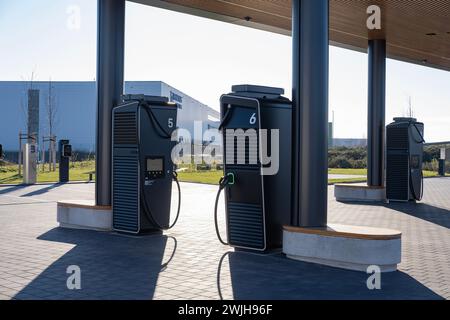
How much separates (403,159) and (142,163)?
8977 millimetres

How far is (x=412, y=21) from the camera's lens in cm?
1341

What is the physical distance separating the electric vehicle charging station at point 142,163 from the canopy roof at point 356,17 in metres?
3.34

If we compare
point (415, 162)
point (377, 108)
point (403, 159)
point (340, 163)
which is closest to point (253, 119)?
point (377, 108)

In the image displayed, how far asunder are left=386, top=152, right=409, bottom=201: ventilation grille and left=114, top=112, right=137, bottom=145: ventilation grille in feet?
29.2

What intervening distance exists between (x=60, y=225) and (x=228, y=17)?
20.1 feet

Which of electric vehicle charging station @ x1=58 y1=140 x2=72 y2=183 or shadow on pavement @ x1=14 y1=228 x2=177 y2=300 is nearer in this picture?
shadow on pavement @ x1=14 y1=228 x2=177 y2=300

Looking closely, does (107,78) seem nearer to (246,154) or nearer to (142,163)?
(142,163)

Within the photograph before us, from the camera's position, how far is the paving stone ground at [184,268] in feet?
18.4

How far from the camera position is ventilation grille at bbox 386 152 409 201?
612 inches

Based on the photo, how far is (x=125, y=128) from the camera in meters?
9.20

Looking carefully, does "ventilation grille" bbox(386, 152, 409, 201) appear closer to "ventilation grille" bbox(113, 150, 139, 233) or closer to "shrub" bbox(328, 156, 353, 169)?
"ventilation grille" bbox(113, 150, 139, 233)

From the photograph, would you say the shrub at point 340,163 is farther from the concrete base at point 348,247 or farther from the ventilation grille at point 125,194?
the concrete base at point 348,247

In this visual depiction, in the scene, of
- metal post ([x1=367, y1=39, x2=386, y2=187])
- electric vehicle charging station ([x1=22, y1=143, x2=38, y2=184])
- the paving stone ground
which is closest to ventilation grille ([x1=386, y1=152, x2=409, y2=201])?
metal post ([x1=367, y1=39, x2=386, y2=187])

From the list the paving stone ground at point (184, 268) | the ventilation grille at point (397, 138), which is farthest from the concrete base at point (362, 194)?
the paving stone ground at point (184, 268)
